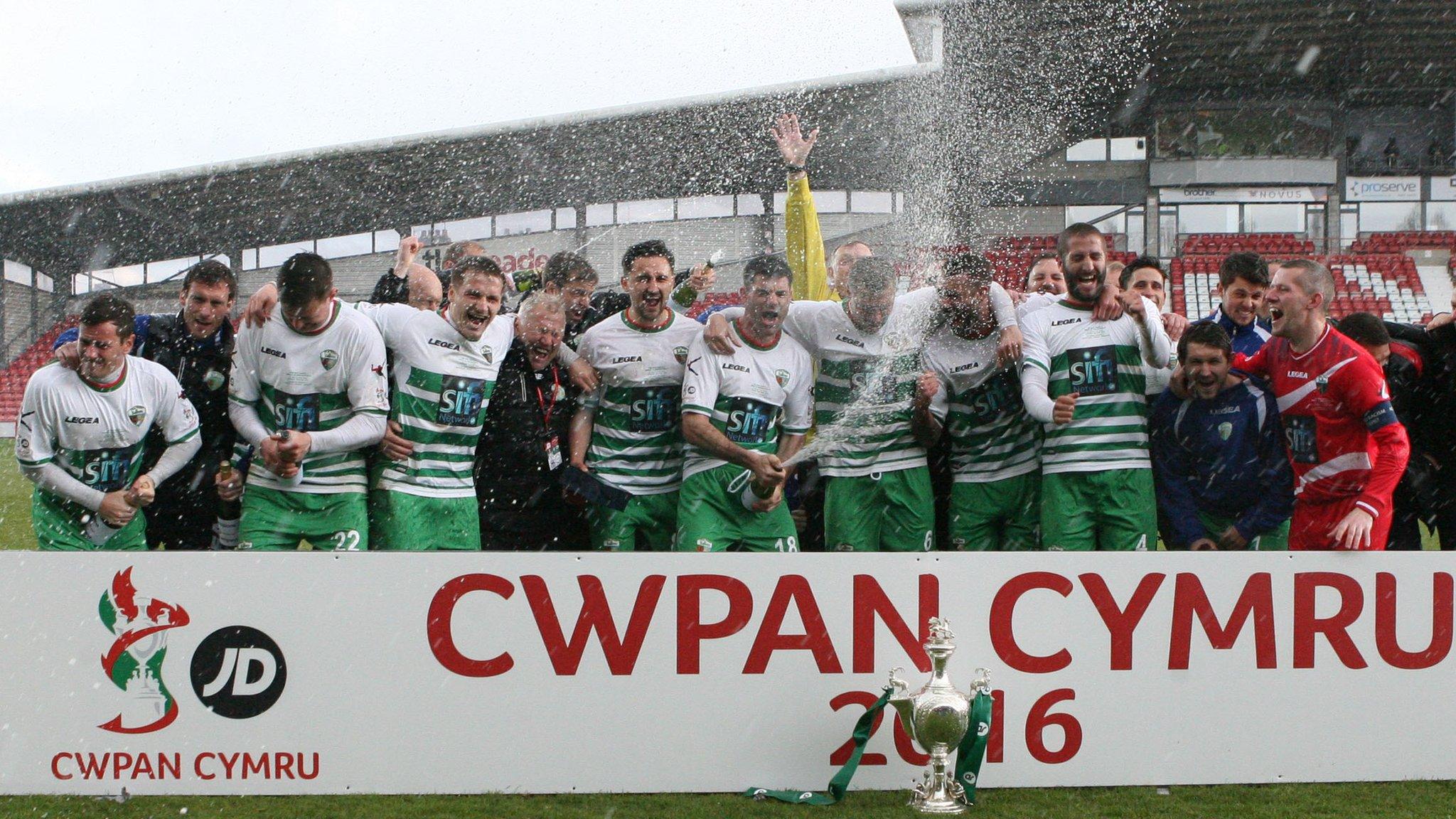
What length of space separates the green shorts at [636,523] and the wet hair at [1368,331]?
2476 millimetres

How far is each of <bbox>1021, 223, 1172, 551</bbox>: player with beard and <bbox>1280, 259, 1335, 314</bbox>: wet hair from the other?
477 mm

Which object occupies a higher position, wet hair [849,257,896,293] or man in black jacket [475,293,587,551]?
wet hair [849,257,896,293]

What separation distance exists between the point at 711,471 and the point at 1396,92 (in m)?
22.0

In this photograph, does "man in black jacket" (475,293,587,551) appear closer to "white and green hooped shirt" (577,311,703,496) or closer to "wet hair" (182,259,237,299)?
"white and green hooped shirt" (577,311,703,496)

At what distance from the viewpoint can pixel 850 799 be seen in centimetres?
334

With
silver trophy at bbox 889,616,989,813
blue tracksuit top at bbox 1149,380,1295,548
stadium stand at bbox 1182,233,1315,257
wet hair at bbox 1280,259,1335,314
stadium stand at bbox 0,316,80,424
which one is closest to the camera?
silver trophy at bbox 889,616,989,813

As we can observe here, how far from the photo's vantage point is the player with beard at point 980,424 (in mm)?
4242

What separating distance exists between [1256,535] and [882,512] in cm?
128

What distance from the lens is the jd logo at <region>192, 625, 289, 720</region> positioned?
333 centimetres

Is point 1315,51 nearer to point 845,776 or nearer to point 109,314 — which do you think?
point 845,776

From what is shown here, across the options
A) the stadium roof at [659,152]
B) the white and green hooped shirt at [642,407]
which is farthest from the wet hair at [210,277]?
the stadium roof at [659,152]

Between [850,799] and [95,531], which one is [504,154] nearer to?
[95,531]

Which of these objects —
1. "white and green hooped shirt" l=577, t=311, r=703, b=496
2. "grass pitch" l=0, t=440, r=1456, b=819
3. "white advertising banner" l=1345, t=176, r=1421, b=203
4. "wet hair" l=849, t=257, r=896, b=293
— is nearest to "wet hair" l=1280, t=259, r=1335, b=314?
"wet hair" l=849, t=257, r=896, b=293

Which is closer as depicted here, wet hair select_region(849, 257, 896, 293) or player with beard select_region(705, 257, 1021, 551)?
wet hair select_region(849, 257, 896, 293)
